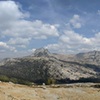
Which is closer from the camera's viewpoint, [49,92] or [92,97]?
[92,97]

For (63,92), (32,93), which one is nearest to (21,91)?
(32,93)

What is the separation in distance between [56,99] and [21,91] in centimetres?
1233

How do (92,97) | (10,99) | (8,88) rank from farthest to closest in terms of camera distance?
1. (8,88)
2. (92,97)
3. (10,99)

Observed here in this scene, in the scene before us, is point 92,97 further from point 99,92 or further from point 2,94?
point 2,94

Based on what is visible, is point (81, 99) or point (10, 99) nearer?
point (10, 99)

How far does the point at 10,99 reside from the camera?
61.2 meters

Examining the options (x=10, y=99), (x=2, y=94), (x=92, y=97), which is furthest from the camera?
(x=92, y=97)

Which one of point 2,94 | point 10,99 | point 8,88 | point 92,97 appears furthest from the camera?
point 8,88

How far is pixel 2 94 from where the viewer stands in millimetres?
66000

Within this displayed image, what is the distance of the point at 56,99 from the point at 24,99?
1005cm

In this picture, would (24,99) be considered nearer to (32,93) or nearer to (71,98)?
(32,93)

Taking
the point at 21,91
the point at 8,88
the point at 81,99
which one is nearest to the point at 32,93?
the point at 21,91

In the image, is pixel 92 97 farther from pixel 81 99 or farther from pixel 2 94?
pixel 2 94

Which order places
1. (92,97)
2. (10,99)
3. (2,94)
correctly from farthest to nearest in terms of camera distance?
(92,97) < (2,94) < (10,99)
